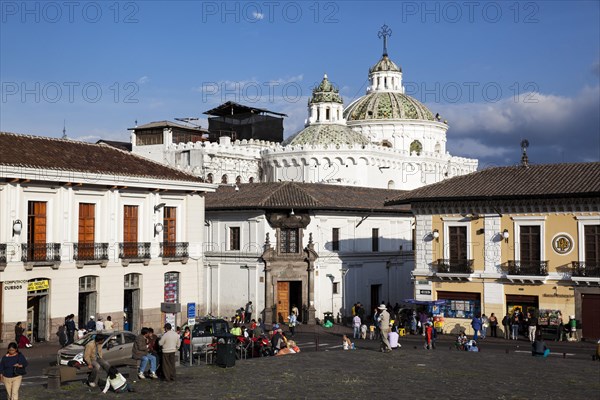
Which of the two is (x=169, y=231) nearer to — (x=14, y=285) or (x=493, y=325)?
(x=14, y=285)

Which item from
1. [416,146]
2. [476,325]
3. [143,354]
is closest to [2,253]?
[143,354]

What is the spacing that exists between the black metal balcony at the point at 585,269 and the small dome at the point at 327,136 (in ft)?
116

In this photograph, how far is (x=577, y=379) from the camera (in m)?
25.5

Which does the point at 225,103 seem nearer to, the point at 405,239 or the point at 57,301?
the point at 405,239

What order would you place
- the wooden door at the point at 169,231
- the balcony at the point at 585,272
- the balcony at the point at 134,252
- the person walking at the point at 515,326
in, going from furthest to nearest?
the wooden door at the point at 169,231 < the balcony at the point at 134,252 < the person walking at the point at 515,326 < the balcony at the point at 585,272

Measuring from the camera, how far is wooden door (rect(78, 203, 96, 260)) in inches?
1543

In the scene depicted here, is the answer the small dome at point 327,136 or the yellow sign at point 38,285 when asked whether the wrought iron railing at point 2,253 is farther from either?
the small dome at point 327,136

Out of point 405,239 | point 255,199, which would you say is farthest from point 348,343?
point 405,239

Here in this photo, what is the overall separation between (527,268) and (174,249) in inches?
661

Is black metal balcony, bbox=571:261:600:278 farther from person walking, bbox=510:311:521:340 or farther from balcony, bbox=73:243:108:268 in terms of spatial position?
balcony, bbox=73:243:108:268

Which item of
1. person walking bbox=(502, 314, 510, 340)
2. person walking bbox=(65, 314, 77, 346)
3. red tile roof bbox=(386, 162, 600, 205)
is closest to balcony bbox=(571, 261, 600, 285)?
red tile roof bbox=(386, 162, 600, 205)

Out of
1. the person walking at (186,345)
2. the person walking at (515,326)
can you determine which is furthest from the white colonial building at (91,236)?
the person walking at (515,326)

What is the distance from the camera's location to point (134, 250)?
41594mm

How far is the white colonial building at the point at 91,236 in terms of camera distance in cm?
3653
